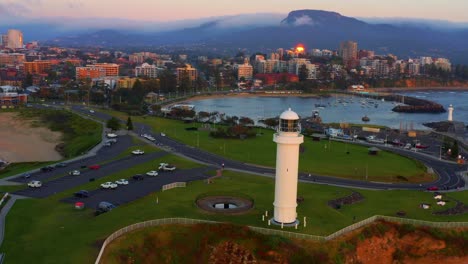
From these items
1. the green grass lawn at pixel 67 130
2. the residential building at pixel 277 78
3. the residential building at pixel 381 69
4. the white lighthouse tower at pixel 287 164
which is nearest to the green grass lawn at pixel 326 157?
the green grass lawn at pixel 67 130

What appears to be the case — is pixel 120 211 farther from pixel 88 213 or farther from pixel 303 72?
pixel 303 72

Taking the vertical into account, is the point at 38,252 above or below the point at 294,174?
below

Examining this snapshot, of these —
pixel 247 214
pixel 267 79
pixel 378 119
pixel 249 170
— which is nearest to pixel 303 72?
pixel 267 79

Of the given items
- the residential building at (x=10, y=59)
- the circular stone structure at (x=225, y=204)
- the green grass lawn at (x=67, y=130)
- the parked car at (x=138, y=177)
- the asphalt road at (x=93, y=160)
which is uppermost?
the residential building at (x=10, y=59)

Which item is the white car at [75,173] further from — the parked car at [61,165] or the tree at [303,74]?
the tree at [303,74]

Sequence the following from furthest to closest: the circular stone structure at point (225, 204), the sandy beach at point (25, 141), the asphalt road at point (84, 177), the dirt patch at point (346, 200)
A: the sandy beach at point (25, 141) → the asphalt road at point (84, 177) → the dirt patch at point (346, 200) → the circular stone structure at point (225, 204)

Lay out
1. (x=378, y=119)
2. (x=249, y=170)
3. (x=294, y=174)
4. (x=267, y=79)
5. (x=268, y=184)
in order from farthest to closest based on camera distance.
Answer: (x=267, y=79) < (x=378, y=119) < (x=249, y=170) < (x=268, y=184) < (x=294, y=174)
